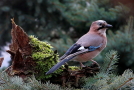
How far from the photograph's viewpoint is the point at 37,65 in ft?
7.42

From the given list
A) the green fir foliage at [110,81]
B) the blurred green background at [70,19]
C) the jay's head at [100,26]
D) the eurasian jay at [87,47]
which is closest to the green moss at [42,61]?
the eurasian jay at [87,47]

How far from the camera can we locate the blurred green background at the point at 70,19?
413 cm

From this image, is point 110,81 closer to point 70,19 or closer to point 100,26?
point 100,26

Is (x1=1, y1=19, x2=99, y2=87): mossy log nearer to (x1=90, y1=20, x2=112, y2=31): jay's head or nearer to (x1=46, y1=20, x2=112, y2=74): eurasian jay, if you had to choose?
(x1=46, y1=20, x2=112, y2=74): eurasian jay

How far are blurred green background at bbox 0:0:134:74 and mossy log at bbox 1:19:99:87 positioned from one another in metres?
1.89

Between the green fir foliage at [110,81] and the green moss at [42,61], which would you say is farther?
the green moss at [42,61]

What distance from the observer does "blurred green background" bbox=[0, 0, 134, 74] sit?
413 cm

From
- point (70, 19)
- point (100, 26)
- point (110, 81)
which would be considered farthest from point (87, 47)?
point (70, 19)

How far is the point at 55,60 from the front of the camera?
2363mm

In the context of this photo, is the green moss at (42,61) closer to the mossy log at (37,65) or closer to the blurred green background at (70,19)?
the mossy log at (37,65)

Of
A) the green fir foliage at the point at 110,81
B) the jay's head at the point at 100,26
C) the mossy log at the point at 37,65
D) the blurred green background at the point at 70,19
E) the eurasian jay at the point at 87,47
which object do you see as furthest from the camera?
the blurred green background at the point at 70,19

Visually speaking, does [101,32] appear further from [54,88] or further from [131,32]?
[54,88]

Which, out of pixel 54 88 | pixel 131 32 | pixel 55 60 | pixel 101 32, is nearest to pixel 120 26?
pixel 131 32

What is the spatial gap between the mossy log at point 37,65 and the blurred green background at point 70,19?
1893 millimetres
